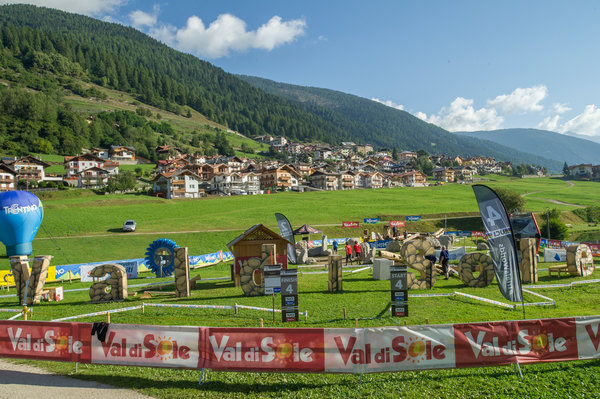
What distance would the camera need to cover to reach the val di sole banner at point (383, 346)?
10.0m

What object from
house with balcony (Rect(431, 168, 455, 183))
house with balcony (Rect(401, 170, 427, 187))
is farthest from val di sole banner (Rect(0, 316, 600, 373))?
house with balcony (Rect(431, 168, 455, 183))

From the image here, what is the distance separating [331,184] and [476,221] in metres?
78.5

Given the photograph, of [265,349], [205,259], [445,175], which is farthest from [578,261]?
[445,175]

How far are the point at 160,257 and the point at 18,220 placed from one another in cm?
1520

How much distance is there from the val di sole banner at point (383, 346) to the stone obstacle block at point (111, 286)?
11.9 metres

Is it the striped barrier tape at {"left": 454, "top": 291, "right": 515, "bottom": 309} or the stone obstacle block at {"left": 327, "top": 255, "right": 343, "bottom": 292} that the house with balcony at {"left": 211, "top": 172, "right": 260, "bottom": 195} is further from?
the striped barrier tape at {"left": 454, "top": 291, "right": 515, "bottom": 309}

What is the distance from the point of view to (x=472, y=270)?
2084 centimetres

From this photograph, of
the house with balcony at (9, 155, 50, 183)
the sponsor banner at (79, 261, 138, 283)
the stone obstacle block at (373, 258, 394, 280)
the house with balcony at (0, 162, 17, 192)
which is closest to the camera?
the stone obstacle block at (373, 258, 394, 280)

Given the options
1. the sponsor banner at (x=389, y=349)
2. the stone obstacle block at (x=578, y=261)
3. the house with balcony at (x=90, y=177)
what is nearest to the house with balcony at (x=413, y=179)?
the house with balcony at (x=90, y=177)

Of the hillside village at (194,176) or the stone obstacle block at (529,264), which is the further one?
the hillside village at (194,176)

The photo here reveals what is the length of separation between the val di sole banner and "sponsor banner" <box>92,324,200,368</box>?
32 mm

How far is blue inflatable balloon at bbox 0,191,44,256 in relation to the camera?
3492 centimetres

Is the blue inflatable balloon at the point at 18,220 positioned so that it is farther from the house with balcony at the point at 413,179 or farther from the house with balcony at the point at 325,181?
the house with balcony at the point at 413,179

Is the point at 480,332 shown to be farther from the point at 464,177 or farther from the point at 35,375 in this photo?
the point at 464,177
